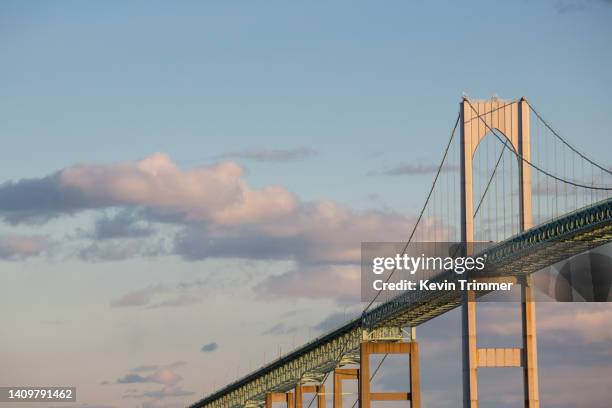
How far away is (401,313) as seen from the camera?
117250 millimetres

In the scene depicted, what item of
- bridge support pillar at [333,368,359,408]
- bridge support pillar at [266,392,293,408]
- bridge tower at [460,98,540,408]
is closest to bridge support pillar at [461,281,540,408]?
bridge tower at [460,98,540,408]

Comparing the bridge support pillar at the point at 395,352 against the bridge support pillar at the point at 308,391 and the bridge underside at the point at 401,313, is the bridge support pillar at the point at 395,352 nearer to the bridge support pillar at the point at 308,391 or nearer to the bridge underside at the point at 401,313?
the bridge underside at the point at 401,313

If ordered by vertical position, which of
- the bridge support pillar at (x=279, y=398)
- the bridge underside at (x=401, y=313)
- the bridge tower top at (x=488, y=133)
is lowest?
the bridge support pillar at (x=279, y=398)

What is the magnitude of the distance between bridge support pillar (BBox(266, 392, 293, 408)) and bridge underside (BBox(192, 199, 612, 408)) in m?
0.71

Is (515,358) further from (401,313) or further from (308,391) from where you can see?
(308,391)

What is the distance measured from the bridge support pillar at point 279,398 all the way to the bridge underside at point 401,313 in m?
0.71

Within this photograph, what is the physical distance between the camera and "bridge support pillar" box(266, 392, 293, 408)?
14525cm

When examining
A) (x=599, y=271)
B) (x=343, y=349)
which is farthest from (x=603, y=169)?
(x=343, y=349)

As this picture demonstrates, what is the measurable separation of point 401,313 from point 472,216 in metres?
14.7

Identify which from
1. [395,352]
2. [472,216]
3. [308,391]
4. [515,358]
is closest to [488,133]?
[472,216]

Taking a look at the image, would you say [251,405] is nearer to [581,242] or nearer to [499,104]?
[499,104]

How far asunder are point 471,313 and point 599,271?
29.1 ft

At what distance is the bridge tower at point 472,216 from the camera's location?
9981 cm

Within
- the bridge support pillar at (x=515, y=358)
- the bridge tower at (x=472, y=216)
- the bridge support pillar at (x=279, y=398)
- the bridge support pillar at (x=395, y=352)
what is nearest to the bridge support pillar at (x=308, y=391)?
the bridge support pillar at (x=279, y=398)
